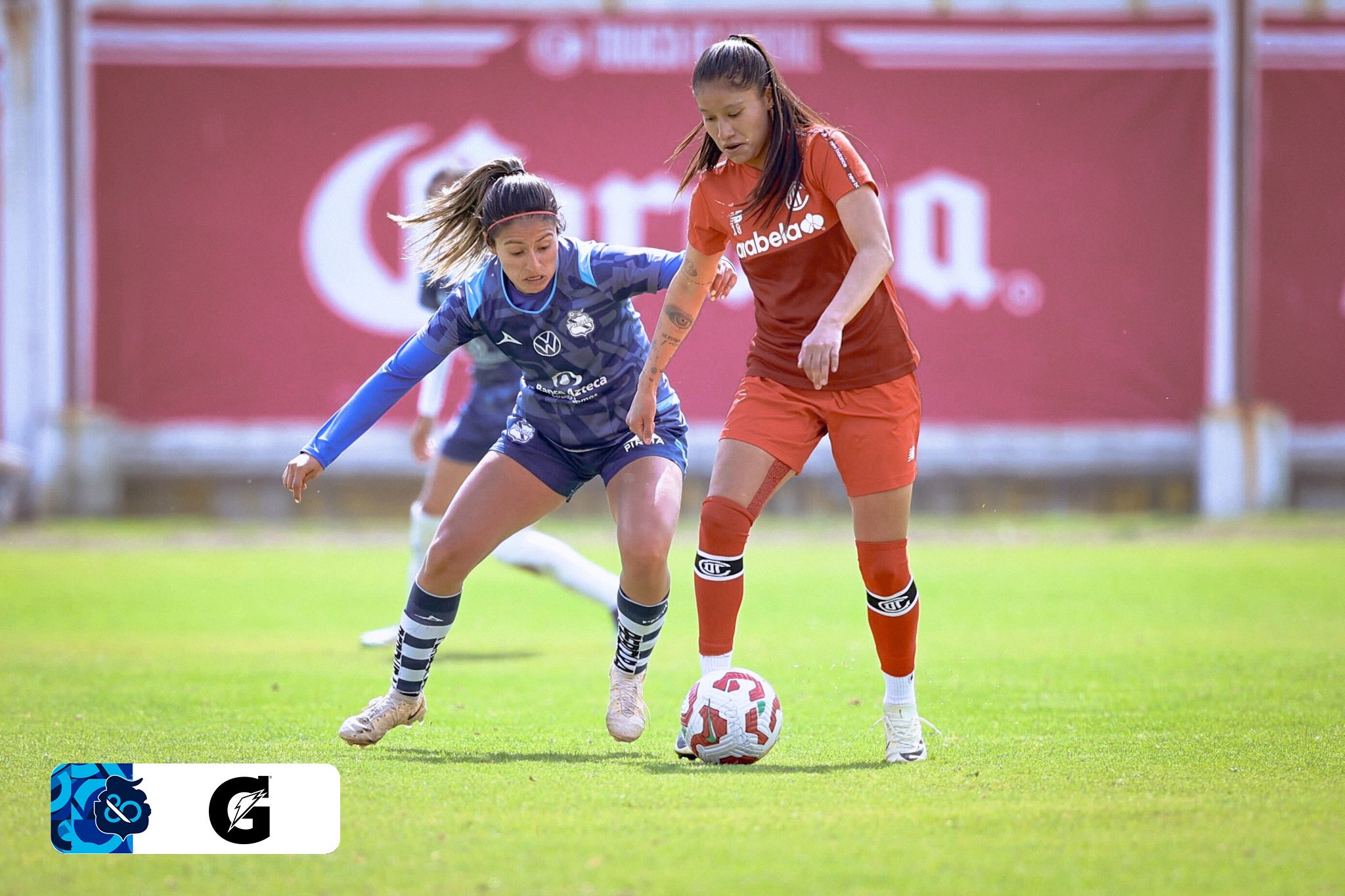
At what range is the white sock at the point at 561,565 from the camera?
834 cm

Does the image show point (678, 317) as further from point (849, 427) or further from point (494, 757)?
point (494, 757)

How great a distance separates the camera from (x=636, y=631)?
584cm

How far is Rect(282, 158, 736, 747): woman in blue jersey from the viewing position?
5605 millimetres

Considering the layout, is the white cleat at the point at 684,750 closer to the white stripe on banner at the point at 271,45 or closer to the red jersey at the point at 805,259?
the red jersey at the point at 805,259

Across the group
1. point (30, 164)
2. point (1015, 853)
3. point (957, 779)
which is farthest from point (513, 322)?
point (30, 164)

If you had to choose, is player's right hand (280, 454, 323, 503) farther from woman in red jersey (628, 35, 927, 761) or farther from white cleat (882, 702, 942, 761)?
white cleat (882, 702, 942, 761)

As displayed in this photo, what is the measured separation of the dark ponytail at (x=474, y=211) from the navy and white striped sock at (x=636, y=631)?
1372mm

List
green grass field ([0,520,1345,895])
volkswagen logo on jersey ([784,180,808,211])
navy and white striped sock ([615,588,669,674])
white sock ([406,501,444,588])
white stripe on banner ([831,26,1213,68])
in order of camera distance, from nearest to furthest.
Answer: green grass field ([0,520,1345,895])
volkswagen logo on jersey ([784,180,808,211])
navy and white striped sock ([615,588,669,674])
white sock ([406,501,444,588])
white stripe on banner ([831,26,1213,68])

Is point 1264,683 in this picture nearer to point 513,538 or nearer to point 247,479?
point 513,538

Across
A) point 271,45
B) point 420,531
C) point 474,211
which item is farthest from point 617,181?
point 474,211

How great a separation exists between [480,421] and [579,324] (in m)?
2.73

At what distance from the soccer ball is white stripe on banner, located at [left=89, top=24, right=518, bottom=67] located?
1364cm

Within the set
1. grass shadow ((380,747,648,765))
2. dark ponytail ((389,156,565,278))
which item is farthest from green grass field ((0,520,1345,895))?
dark ponytail ((389,156,565,278))

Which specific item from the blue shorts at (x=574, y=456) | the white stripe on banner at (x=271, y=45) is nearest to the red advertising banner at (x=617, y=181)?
the white stripe on banner at (x=271, y=45)
